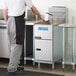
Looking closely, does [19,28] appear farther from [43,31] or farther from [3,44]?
[3,44]

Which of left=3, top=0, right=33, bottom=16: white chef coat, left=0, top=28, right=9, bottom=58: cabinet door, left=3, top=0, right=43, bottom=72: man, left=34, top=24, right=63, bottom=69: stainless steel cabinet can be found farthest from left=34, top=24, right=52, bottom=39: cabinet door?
left=0, top=28, right=9, bottom=58: cabinet door

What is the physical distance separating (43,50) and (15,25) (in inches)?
31.6

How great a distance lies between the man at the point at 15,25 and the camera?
4.52 metres

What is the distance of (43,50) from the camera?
16.3 ft

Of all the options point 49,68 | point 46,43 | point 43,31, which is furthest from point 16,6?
point 49,68

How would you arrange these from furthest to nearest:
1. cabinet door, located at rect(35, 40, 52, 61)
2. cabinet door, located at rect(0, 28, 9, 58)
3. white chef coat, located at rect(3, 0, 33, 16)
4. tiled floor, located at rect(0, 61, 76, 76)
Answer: cabinet door, located at rect(0, 28, 9, 58), cabinet door, located at rect(35, 40, 52, 61), tiled floor, located at rect(0, 61, 76, 76), white chef coat, located at rect(3, 0, 33, 16)

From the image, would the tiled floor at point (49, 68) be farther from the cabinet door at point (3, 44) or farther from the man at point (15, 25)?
the man at point (15, 25)

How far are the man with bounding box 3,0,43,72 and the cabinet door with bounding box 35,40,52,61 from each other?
0.46m

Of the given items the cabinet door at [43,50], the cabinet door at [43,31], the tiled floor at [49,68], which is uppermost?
the cabinet door at [43,31]

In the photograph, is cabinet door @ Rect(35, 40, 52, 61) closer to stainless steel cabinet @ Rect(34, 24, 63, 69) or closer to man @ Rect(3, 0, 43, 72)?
stainless steel cabinet @ Rect(34, 24, 63, 69)

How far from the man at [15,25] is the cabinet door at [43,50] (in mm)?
463

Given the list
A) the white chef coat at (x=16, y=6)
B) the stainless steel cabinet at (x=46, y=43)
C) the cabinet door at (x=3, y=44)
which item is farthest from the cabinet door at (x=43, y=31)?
the cabinet door at (x=3, y=44)

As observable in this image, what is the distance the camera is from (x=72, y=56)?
5188 mm

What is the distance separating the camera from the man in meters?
4.52
